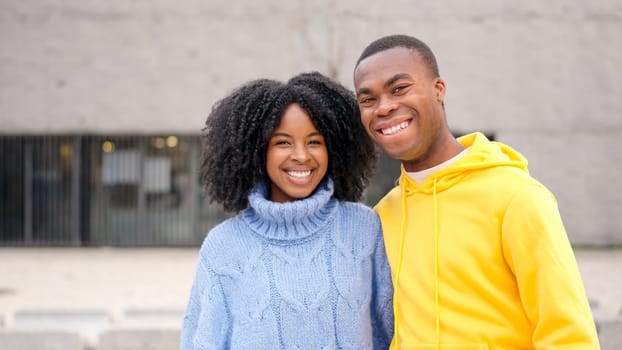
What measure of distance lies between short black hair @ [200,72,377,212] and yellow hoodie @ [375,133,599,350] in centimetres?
35

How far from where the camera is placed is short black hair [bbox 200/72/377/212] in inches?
99.4

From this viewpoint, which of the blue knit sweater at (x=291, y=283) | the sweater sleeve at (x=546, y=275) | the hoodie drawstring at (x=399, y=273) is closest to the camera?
the sweater sleeve at (x=546, y=275)

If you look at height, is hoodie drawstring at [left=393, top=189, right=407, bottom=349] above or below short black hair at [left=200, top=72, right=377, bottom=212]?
below

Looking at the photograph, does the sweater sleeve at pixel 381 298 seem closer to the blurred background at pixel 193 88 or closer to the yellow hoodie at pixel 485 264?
the yellow hoodie at pixel 485 264

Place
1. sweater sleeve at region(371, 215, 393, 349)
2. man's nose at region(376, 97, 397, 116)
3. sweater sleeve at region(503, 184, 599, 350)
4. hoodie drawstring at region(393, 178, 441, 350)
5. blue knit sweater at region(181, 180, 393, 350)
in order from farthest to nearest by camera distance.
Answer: sweater sleeve at region(371, 215, 393, 349)
blue knit sweater at region(181, 180, 393, 350)
man's nose at region(376, 97, 397, 116)
hoodie drawstring at region(393, 178, 441, 350)
sweater sleeve at region(503, 184, 599, 350)

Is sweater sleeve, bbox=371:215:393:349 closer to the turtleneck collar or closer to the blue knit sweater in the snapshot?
the blue knit sweater

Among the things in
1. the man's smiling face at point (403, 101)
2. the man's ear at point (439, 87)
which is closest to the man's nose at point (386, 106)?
the man's smiling face at point (403, 101)

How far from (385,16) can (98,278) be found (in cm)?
725

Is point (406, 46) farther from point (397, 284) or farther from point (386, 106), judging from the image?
point (397, 284)

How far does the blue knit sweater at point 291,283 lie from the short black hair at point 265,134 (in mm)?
158

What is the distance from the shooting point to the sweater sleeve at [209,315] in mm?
2369

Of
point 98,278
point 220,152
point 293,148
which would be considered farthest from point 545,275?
point 98,278

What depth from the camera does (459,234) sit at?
7.01ft

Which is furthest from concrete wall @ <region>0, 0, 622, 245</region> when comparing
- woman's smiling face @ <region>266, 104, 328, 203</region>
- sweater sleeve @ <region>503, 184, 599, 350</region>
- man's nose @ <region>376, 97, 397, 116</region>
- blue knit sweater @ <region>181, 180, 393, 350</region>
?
sweater sleeve @ <region>503, 184, 599, 350</region>
